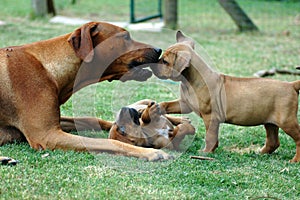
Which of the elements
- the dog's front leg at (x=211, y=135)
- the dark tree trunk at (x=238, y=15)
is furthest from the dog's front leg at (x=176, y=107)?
the dark tree trunk at (x=238, y=15)

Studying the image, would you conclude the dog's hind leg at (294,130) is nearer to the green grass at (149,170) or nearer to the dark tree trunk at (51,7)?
the green grass at (149,170)

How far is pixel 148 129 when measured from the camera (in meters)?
5.85

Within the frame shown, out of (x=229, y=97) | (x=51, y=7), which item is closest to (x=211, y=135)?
(x=229, y=97)

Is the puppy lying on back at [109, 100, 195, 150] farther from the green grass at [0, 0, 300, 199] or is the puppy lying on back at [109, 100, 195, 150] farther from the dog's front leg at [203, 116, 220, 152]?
the dog's front leg at [203, 116, 220, 152]

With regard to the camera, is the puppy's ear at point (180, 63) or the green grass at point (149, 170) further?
the puppy's ear at point (180, 63)

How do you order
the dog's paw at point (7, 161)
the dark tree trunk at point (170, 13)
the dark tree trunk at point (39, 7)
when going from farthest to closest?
1. the dark tree trunk at point (39, 7)
2. the dark tree trunk at point (170, 13)
3. the dog's paw at point (7, 161)

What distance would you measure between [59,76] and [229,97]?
1539mm

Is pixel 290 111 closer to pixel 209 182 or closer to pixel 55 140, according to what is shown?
pixel 209 182

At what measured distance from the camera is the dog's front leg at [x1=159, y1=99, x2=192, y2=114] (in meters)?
6.04

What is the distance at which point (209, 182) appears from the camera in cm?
475

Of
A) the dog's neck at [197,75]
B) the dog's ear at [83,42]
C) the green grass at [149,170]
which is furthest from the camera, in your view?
the dog's neck at [197,75]

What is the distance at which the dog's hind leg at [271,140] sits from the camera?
593 cm

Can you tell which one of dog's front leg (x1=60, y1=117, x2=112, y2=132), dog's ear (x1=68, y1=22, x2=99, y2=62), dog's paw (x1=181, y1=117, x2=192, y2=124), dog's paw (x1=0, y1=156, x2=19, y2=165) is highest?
dog's ear (x1=68, y1=22, x2=99, y2=62)

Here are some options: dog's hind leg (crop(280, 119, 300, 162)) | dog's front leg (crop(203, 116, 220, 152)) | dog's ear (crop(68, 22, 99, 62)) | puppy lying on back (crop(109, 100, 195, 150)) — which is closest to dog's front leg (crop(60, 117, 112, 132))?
puppy lying on back (crop(109, 100, 195, 150))
